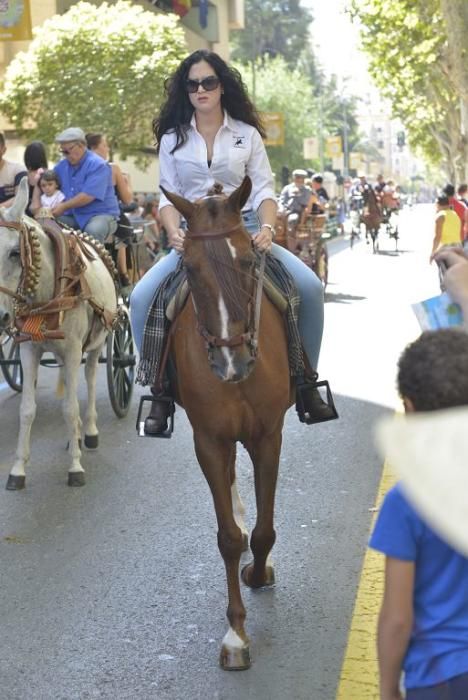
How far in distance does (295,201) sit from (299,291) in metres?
18.4

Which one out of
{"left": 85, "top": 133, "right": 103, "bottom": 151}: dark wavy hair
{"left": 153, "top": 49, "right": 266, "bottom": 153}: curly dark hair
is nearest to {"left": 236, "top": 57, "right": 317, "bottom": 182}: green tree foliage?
{"left": 85, "top": 133, "right": 103, "bottom": 151}: dark wavy hair

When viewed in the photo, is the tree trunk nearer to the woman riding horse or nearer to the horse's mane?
the woman riding horse

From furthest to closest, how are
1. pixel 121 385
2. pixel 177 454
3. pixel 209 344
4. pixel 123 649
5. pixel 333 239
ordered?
pixel 333 239 < pixel 121 385 < pixel 177 454 < pixel 123 649 < pixel 209 344

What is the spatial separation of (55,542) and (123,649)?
190 centimetres

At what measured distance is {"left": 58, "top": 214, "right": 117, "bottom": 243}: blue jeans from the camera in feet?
35.1

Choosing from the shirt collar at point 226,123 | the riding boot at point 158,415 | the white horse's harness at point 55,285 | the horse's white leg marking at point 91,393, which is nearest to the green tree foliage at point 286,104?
the horse's white leg marking at point 91,393

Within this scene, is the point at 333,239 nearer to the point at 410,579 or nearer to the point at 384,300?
the point at 384,300

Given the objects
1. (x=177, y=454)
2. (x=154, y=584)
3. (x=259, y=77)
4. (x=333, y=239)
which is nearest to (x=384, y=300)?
(x=177, y=454)

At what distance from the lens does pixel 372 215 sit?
40750 mm

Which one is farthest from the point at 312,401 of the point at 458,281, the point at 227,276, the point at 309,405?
the point at 458,281

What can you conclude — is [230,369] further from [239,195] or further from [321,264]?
[321,264]

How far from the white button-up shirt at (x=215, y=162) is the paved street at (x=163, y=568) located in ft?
6.40

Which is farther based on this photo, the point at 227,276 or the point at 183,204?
the point at 183,204

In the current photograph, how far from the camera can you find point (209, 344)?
205 inches
